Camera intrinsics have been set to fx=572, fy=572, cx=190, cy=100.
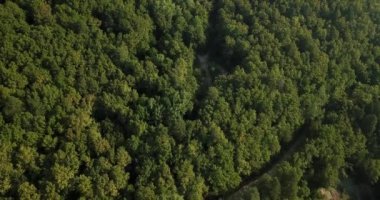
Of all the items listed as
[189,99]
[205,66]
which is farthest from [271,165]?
[205,66]

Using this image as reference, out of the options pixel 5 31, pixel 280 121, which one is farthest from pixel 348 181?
pixel 5 31

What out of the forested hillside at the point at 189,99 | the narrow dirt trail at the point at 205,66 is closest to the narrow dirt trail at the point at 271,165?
the forested hillside at the point at 189,99

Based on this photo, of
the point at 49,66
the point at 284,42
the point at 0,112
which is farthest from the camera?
the point at 284,42

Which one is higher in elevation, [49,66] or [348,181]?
[49,66]

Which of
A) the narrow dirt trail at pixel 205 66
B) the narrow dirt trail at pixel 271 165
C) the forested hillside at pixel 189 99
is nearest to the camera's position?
the forested hillside at pixel 189 99

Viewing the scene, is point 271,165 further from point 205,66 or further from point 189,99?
point 205,66

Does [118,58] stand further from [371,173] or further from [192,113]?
[371,173]

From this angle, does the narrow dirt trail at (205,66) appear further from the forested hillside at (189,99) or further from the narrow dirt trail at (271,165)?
the narrow dirt trail at (271,165)

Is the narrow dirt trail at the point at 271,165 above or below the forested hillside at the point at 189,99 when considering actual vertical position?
below
